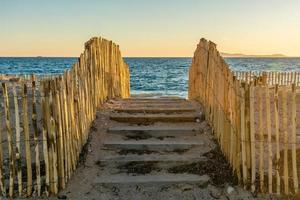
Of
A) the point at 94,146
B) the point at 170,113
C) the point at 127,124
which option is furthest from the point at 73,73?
the point at 170,113

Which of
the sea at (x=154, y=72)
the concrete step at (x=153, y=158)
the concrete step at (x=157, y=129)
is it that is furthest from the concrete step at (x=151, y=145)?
the sea at (x=154, y=72)

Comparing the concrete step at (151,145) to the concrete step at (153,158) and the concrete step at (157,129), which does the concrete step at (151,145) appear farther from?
the concrete step at (157,129)

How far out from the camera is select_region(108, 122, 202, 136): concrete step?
734 centimetres

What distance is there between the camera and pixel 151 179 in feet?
19.5

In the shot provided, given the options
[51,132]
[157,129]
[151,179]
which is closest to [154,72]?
[157,129]

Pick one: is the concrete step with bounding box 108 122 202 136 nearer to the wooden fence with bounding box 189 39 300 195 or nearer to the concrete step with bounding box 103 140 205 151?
the concrete step with bounding box 103 140 205 151

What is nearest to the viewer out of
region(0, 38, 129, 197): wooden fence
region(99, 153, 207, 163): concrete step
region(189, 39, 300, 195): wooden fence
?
region(0, 38, 129, 197): wooden fence

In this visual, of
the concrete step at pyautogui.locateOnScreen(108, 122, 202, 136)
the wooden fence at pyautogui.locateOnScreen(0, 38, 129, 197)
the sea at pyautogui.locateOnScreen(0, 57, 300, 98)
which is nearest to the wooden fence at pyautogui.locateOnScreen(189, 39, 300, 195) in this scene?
the concrete step at pyautogui.locateOnScreen(108, 122, 202, 136)

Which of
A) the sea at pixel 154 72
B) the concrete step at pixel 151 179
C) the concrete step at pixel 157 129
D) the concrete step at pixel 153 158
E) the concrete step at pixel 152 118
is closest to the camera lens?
the concrete step at pixel 151 179

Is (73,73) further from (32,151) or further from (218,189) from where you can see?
(218,189)

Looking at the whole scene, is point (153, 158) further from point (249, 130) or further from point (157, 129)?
point (249, 130)

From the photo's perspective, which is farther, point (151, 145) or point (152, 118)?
point (152, 118)

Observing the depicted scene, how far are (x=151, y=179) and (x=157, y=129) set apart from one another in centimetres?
157

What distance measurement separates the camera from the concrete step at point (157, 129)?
289 inches
